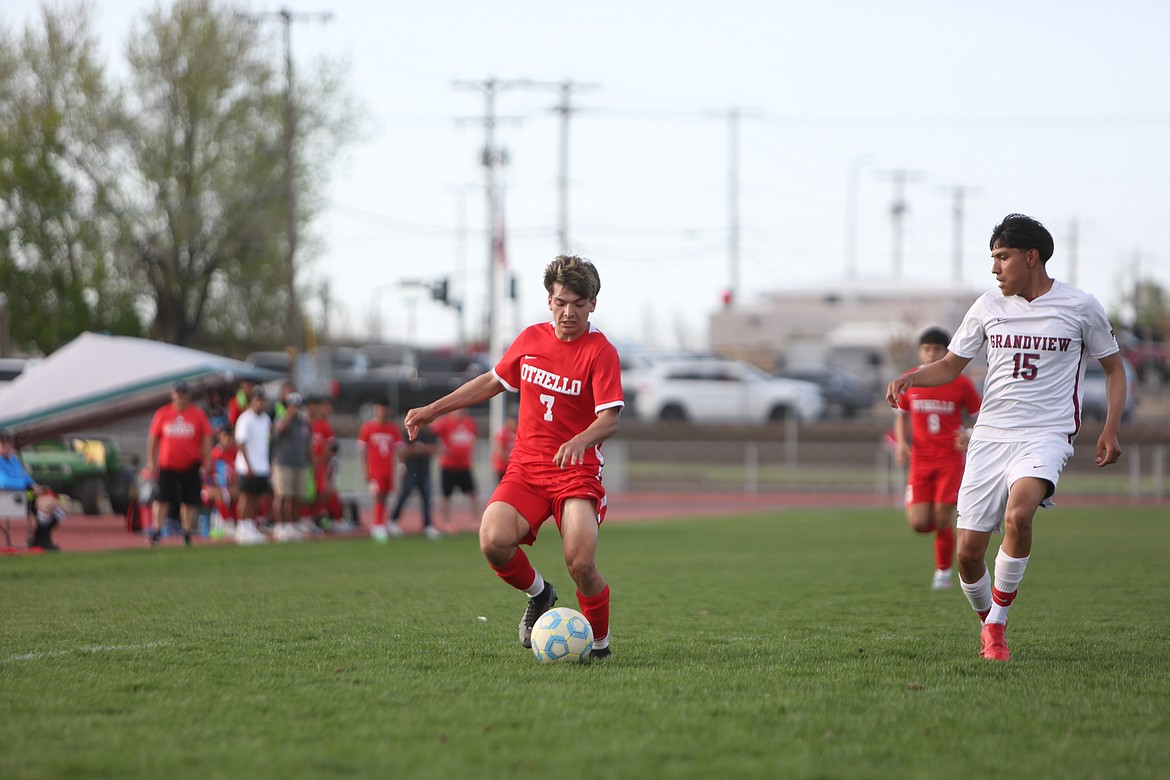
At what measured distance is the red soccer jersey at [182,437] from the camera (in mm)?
15977

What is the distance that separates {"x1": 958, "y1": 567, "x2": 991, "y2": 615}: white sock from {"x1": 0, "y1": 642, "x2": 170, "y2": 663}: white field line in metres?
4.66

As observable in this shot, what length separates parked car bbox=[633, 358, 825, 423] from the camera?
3875 centimetres

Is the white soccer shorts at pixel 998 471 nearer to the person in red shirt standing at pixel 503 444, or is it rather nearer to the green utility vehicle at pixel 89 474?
the person in red shirt standing at pixel 503 444

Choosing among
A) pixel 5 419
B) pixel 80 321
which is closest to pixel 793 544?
pixel 5 419

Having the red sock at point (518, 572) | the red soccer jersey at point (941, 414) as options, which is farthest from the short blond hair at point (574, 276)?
the red soccer jersey at point (941, 414)

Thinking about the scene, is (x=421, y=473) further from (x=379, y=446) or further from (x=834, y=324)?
(x=834, y=324)

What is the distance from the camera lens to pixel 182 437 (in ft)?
52.5

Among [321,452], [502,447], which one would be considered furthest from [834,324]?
[321,452]

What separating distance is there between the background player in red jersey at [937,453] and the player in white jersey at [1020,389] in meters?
4.10

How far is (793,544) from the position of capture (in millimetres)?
17469

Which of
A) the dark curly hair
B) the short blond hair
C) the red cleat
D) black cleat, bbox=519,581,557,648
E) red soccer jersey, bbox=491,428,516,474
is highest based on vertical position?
the dark curly hair

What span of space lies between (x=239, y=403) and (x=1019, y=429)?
1414cm

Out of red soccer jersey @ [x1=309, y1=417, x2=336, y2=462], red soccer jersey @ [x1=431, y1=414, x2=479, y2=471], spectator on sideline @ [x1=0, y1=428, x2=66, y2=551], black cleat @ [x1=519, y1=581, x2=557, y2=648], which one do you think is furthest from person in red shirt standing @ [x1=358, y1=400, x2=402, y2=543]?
black cleat @ [x1=519, y1=581, x2=557, y2=648]

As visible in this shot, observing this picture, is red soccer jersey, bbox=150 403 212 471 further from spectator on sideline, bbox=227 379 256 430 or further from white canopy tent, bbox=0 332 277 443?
white canopy tent, bbox=0 332 277 443
